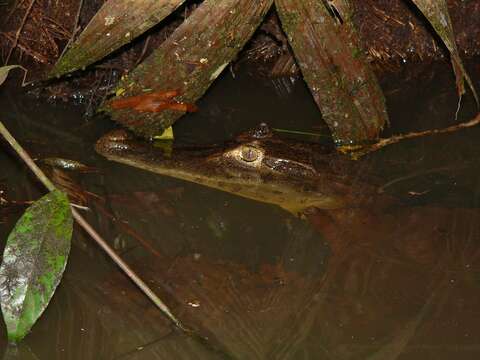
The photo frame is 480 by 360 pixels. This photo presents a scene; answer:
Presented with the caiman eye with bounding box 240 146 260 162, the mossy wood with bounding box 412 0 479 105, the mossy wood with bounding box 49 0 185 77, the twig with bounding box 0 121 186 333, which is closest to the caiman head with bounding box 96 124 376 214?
the caiman eye with bounding box 240 146 260 162

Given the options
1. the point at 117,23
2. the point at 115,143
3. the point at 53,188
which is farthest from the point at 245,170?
the point at 53,188

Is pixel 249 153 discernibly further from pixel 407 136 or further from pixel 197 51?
pixel 407 136

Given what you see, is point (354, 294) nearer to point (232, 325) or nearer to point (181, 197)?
point (232, 325)

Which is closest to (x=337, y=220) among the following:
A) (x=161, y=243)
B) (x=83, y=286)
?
(x=161, y=243)

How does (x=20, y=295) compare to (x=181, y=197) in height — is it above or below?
above

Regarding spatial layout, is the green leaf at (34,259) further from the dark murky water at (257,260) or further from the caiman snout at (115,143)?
the caiman snout at (115,143)

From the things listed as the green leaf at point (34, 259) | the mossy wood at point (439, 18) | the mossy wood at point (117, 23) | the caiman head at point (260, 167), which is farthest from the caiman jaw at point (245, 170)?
the green leaf at point (34, 259)
